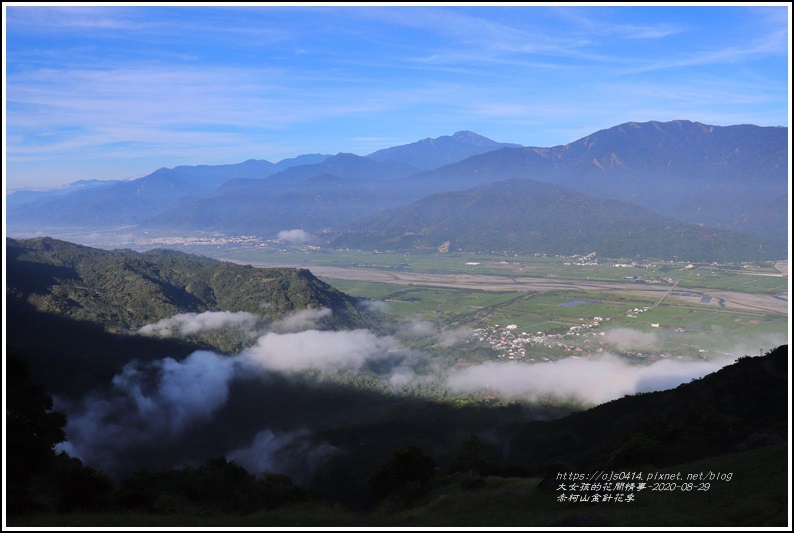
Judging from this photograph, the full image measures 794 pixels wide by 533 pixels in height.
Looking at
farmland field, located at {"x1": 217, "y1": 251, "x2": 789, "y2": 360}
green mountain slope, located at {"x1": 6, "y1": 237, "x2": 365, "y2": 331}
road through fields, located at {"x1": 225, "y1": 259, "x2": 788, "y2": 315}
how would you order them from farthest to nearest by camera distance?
road through fields, located at {"x1": 225, "y1": 259, "x2": 788, "y2": 315} → farmland field, located at {"x1": 217, "y1": 251, "x2": 789, "y2": 360} → green mountain slope, located at {"x1": 6, "y1": 237, "x2": 365, "y2": 331}

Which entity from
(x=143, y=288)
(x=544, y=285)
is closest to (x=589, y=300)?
(x=544, y=285)

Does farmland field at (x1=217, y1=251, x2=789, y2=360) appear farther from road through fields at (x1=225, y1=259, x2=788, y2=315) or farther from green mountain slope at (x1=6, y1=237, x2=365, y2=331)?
green mountain slope at (x1=6, y1=237, x2=365, y2=331)

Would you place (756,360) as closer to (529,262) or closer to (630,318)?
(630,318)

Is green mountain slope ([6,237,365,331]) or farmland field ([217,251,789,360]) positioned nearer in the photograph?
green mountain slope ([6,237,365,331])

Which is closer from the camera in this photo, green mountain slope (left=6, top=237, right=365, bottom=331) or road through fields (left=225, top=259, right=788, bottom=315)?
green mountain slope (left=6, top=237, right=365, bottom=331)

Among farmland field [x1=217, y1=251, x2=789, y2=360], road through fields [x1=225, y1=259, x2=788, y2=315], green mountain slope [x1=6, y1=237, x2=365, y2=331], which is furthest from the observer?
road through fields [x1=225, y1=259, x2=788, y2=315]

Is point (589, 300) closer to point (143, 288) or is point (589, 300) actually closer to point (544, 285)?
point (544, 285)

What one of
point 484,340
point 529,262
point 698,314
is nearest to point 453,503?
point 484,340

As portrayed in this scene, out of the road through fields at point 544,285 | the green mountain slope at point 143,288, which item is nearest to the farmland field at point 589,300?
the road through fields at point 544,285

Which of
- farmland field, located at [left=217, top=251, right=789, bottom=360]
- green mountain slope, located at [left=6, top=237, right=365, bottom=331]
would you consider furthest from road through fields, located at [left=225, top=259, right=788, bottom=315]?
green mountain slope, located at [left=6, top=237, right=365, bottom=331]

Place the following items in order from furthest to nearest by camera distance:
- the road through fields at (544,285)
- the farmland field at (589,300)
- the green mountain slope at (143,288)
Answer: the road through fields at (544,285) < the farmland field at (589,300) < the green mountain slope at (143,288)

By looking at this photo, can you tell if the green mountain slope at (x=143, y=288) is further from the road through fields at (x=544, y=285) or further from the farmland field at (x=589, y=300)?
the road through fields at (x=544, y=285)

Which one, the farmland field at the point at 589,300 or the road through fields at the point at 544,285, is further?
the road through fields at the point at 544,285
